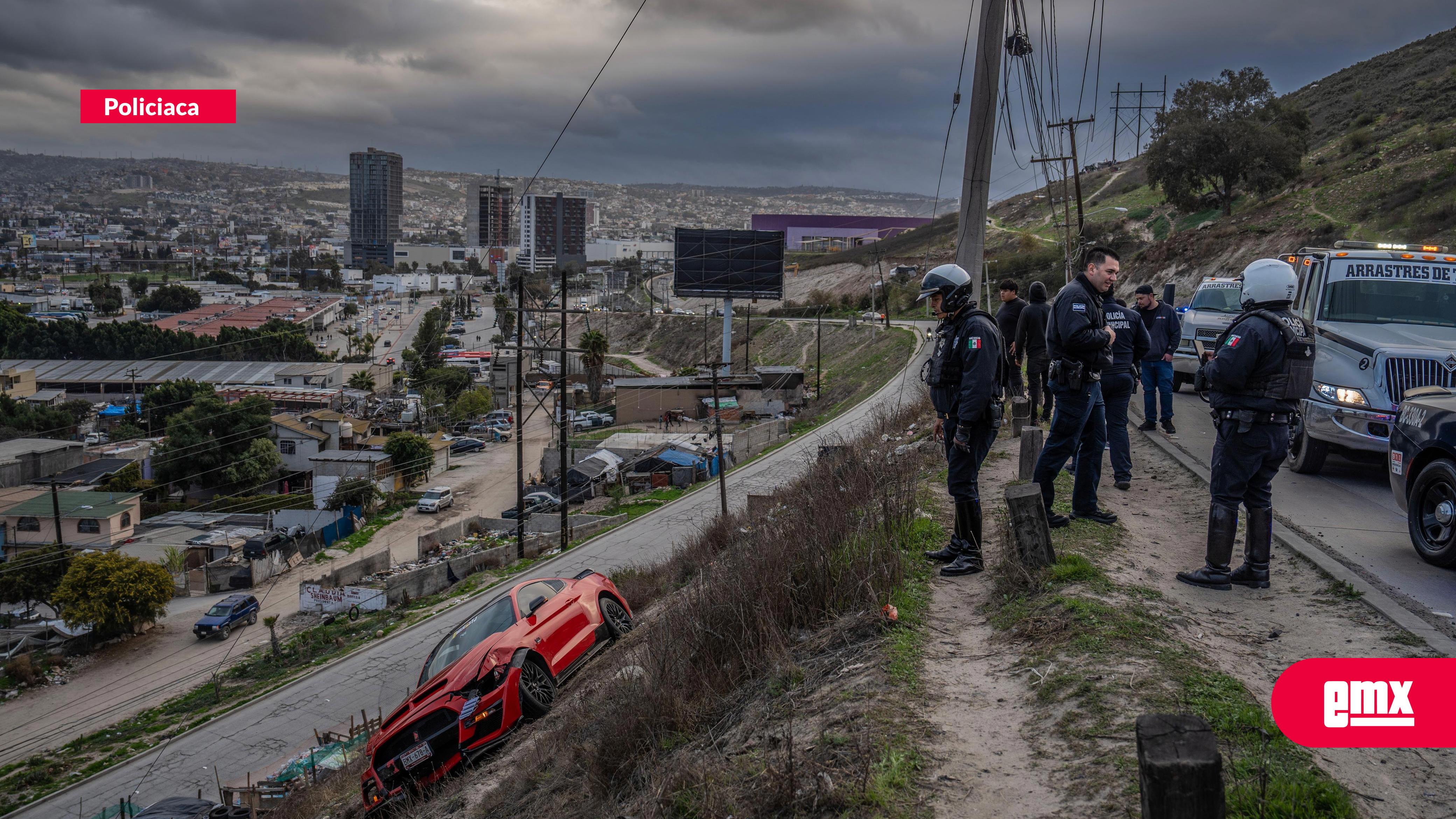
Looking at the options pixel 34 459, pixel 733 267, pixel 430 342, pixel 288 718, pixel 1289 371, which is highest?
pixel 733 267

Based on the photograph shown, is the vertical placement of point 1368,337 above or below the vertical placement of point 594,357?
above

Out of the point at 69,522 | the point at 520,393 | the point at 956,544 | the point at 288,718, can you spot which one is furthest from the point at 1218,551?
the point at 69,522

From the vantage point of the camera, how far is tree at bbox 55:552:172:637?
89.7 feet

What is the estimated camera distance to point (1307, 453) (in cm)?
939

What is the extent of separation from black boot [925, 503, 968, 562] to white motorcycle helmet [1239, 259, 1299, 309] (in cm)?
247

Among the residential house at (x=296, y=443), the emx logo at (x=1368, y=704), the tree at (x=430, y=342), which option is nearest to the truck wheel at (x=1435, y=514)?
the emx logo at (x=1368, y=704)

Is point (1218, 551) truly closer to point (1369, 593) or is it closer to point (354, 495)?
point (1369, 593)

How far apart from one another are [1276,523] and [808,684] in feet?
16.6

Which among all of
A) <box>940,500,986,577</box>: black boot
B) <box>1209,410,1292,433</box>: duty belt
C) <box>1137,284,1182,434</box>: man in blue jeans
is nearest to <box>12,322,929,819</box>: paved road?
<box>940,500,986,577</box>: black boot

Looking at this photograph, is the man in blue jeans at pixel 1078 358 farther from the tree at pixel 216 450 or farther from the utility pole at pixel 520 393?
the tree at pixel 216 450

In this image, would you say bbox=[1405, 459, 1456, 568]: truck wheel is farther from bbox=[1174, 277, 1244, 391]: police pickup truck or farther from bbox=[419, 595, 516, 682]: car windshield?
bbox=[1174, 277, 1244, 391]: police pickup truck

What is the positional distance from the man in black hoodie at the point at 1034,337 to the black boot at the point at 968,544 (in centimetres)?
370

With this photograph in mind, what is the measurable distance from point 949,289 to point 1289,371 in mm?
2308

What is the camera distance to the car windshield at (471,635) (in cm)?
857
